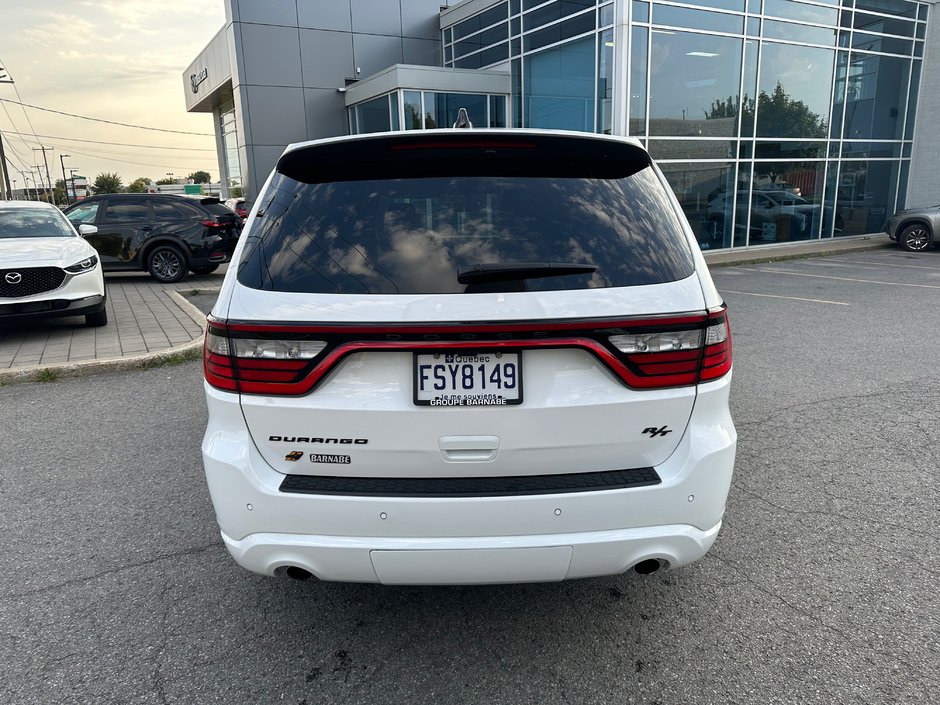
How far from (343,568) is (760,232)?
18480 millimetres

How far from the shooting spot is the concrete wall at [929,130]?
20.1 m

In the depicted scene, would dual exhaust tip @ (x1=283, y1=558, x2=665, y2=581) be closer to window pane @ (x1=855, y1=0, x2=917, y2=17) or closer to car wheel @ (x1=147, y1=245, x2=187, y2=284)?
car wheel @ (x1=147, y1=245, x2=187, y2=284)

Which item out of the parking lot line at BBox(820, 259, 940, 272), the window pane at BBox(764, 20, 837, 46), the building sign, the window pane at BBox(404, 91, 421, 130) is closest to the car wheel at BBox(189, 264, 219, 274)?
the window pane at BBox(404, 91, 421, 130)

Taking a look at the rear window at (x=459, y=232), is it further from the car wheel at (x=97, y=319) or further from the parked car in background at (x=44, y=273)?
the car wheel at (x=97, y=319)

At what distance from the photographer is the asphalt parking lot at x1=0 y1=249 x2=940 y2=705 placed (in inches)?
93.7

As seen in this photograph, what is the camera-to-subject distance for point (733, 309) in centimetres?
979

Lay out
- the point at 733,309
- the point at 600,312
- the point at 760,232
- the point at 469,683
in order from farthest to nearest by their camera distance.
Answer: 1. the point at 760,232
2. the point at 733,309
3. the point at 469,683
4. the point at 600,312

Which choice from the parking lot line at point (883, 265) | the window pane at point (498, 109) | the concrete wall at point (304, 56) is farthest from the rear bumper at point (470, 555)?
the concrete wall at point (304, 56)

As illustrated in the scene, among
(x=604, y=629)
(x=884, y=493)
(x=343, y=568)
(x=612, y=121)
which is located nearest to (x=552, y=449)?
Result: (x=343, y=568)

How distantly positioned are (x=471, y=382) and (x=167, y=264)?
43.0 feet

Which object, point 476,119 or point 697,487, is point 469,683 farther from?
point 476,119

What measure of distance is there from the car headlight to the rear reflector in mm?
6602

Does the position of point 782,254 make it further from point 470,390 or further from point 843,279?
point 470,390

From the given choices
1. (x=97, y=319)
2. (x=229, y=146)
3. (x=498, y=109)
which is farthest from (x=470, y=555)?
(x=229, y=146)
